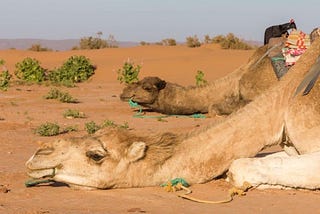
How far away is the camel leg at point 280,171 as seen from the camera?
5.91 m

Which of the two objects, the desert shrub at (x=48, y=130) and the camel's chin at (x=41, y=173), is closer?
the camel's chin at (x=41, y=173)

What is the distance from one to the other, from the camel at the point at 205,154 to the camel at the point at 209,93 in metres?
5.57

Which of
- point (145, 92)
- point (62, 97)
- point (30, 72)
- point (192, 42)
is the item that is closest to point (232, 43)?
point (192, 42)

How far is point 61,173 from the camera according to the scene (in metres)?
5.88

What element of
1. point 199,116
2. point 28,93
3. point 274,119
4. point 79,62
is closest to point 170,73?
point 79,62

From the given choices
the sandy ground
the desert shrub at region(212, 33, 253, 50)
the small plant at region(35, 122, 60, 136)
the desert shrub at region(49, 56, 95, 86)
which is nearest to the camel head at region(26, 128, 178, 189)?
the sandy ground

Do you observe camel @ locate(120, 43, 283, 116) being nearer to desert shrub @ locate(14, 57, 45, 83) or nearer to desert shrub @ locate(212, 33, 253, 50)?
desert shrub @ locate(14, 57, 45, 83)

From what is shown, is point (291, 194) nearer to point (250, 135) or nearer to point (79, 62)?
point (250, 135)

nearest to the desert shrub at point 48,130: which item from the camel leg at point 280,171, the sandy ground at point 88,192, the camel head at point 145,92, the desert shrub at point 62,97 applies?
the sandy ground at point 88,192

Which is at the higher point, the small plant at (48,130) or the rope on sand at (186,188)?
the rope on sand at (186,188)

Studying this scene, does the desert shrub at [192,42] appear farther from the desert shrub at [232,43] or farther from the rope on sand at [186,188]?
the rope on sand at [186,188]

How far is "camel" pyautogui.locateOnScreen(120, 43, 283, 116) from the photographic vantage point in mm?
12000

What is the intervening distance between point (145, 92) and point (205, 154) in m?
7.52

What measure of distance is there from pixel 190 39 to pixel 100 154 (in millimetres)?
44387
